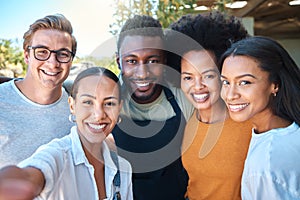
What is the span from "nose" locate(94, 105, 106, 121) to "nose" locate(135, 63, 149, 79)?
469 millimetres

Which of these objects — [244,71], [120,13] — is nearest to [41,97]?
[244,71]

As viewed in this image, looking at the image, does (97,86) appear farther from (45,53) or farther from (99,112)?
(45,53)

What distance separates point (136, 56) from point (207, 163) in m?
0.64

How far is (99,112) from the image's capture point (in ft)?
4.61

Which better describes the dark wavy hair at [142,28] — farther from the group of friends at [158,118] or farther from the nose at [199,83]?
the nose at [199,83]

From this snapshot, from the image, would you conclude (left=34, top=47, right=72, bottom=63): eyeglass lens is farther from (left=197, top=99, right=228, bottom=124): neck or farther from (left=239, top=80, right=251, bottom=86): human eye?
(left=239, top=80, right=251, bottom=86): human eye

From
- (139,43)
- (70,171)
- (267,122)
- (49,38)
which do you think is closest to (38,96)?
(49,38)

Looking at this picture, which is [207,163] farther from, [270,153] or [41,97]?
[41,97]

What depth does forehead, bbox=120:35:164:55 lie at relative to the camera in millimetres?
1867

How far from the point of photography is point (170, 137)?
6.12ft

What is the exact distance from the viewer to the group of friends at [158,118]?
125 cm

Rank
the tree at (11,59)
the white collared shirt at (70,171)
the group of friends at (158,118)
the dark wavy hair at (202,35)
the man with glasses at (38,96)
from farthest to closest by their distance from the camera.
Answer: the tree at (11,59) < the dark wavy hair at (202,35) < the man with glasses at (38,96) < the group of friends at (158,118) < the white collared shirt at (70,171)

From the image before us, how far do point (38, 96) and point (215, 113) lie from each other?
0.87 metres

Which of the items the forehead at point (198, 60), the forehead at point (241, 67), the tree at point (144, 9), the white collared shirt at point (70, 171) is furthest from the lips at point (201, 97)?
the tree at point (144, 9)
